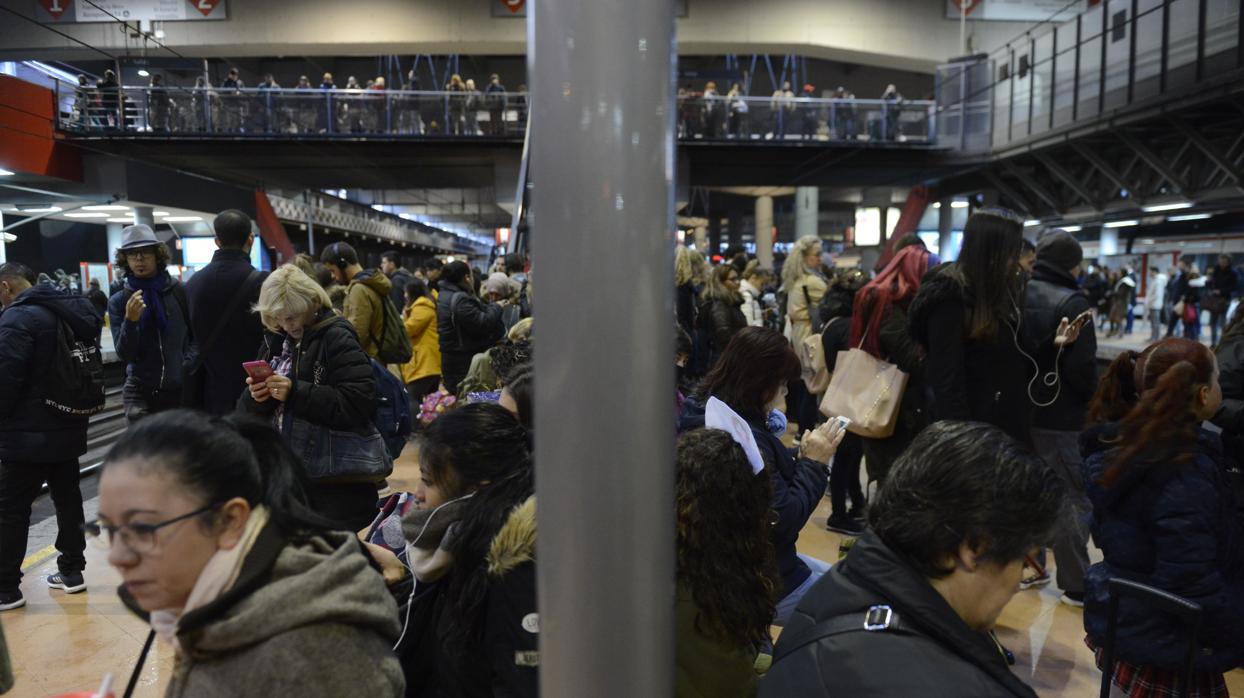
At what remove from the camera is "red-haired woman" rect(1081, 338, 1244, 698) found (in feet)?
7.60

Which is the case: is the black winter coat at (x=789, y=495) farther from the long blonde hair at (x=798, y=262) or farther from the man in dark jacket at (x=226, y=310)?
the long blonde hair at (x=798, y=262)

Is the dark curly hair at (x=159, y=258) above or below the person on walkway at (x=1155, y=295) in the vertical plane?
above

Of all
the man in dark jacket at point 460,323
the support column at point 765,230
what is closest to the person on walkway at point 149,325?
the man in dark jacket at point 460,323

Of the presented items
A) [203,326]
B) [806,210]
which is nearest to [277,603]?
[203,326]

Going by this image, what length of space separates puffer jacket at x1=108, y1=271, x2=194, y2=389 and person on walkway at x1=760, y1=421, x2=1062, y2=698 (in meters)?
4.06

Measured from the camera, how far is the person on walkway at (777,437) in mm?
2758

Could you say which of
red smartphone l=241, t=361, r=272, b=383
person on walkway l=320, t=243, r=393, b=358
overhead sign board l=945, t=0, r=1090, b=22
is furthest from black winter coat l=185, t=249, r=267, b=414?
overhead sign board l=945, t=0, r=1090, b=22

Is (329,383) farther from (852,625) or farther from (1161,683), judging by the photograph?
(1161,683)

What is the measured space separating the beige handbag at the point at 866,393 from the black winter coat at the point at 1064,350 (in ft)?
2.13

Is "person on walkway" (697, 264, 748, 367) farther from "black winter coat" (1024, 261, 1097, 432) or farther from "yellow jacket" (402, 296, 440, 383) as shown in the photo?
"black winter coat" (1024, 261, 1097, 432)

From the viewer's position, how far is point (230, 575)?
1259mm

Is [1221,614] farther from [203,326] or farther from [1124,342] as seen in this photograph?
[1124,342]

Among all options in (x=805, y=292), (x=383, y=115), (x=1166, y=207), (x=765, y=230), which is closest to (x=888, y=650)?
(x=805, y=292)

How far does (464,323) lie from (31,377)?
2.88m
